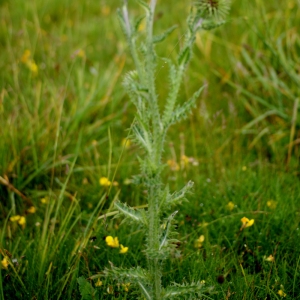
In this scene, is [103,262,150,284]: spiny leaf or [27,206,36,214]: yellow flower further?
[27,206,36,214]: yellow flower

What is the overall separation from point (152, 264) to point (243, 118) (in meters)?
1.70

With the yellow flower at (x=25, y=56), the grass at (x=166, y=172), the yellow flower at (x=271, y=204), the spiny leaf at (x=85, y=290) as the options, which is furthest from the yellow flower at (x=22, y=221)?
the yellow flower at (x=25, y=56)

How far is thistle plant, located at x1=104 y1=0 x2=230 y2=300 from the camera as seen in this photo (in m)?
1.12

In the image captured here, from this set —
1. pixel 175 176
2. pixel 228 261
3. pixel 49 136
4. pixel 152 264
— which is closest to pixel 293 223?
pixel 228 261

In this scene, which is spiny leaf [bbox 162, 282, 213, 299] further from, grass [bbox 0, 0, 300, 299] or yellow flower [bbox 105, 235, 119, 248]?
yellow flower [bbox 105, 235, 119, 248]

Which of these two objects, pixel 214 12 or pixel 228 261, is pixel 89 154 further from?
pixel 214 12

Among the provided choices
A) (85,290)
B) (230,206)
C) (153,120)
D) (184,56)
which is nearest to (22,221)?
(85,290)

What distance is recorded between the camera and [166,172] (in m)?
2.28

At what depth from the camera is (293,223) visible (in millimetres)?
1813

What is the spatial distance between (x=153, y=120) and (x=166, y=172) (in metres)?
1.15

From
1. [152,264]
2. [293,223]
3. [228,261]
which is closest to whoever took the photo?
[152,264]

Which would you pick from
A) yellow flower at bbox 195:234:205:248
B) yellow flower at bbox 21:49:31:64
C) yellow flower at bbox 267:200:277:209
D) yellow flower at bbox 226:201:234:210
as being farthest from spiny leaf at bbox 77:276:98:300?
yellow flower at bbox 21:49:31:64

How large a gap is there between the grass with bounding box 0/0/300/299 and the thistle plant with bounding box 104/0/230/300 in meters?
0.30

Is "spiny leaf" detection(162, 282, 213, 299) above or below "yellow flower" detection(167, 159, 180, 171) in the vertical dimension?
above
